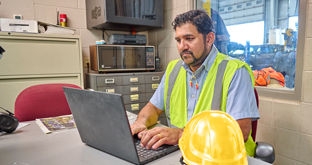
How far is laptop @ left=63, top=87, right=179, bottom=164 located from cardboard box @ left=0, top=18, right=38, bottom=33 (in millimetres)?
1532

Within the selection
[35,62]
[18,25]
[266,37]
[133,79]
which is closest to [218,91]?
[266,37]

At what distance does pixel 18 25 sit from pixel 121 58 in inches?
38.9

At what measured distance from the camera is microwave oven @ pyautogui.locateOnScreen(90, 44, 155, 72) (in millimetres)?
2260

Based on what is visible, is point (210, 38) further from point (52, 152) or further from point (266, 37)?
point (52, 152)

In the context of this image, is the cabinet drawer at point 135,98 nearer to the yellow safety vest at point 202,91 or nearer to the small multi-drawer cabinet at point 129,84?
the small multi-drawer cabinet at point 129,84

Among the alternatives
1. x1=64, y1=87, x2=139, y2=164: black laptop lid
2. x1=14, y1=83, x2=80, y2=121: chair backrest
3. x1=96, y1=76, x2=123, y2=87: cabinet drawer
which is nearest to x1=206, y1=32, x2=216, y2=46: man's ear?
x1=64, y1=87, x2=139, y2=164: black laptop lid

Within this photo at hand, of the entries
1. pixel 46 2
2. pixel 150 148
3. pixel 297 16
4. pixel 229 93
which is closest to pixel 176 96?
pixel 229 93

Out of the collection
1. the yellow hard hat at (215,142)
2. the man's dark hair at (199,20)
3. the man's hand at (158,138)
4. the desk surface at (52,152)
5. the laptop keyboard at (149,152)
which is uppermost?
the man's dark hair at (199,20)

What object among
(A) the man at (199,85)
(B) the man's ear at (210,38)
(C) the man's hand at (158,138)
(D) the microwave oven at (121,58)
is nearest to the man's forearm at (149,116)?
(A) the man at (199,85)

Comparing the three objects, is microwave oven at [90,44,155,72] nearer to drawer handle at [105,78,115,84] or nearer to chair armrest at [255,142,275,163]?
drawer handle at [105,78,115,84]

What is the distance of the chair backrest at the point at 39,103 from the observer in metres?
1.37

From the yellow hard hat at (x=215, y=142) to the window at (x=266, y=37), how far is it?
4.40 ft

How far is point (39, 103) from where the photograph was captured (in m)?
1.42

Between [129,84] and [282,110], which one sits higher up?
[129,84]
